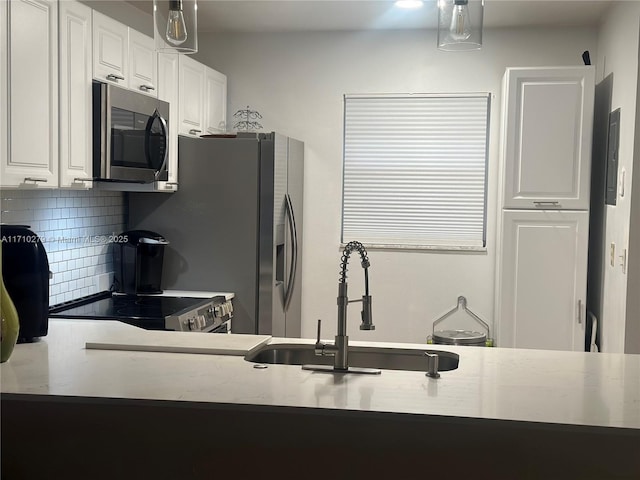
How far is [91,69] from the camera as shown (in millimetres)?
3305

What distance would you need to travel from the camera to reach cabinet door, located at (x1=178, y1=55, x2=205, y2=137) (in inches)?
171

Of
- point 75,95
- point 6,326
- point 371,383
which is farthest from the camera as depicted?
point 75,95

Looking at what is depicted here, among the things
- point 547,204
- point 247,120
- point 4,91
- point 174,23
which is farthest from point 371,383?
point 247,120

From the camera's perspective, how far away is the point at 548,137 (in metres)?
4.46

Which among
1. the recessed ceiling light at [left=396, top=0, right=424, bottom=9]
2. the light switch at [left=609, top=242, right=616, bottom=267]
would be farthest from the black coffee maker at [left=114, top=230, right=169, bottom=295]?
the light switch at [left=609, top=242, right=616, bottom=267]

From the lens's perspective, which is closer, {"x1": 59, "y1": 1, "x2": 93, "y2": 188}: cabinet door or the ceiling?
{"x1": 59, "y1": 1, "x2": 93, "y2": 188}: cabinet door

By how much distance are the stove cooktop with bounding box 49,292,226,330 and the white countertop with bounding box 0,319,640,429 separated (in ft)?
3.04

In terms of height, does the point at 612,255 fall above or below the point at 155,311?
above

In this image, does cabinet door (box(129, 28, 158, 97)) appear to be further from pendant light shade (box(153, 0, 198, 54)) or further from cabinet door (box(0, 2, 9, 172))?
pendant light shade (box(153, 0, 198, 54))

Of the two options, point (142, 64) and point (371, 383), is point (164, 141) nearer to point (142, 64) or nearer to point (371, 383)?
point (142, 64)

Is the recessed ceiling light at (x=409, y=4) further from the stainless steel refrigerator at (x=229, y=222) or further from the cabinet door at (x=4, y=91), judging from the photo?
the cabinet door at (x=4, y=91)

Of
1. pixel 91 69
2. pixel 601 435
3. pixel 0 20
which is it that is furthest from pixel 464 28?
pixel 91 69

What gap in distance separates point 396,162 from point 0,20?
297 centimetres

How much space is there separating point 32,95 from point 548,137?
2.94 metres
